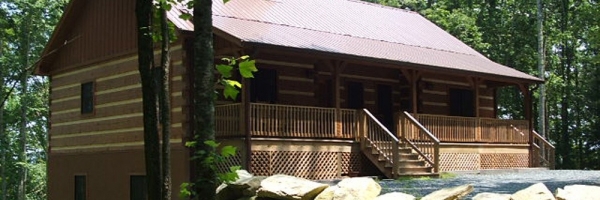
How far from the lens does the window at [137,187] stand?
19953 mm

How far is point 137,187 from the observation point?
20188mm

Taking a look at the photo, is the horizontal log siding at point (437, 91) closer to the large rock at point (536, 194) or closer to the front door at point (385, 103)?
the front door at point (385, 103)

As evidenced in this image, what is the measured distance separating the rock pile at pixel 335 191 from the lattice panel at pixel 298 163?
15.0 ft

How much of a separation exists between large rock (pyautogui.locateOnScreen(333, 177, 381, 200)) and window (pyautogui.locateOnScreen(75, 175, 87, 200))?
12334 mm

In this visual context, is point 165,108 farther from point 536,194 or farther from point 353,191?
point 536,194

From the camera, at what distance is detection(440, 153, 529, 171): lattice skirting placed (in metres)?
22.8

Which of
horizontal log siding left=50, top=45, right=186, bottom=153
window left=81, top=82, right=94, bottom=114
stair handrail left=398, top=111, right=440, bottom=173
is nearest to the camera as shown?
horizontal log siding left=50, top=45, right=186, bottom=153

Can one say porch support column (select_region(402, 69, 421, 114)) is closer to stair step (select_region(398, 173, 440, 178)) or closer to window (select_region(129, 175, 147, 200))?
stair step (select_region(398, 173, 440, 178))

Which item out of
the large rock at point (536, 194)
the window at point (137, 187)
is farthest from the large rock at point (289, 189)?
the window at point (137, 187)

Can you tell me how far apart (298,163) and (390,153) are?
8.81ft

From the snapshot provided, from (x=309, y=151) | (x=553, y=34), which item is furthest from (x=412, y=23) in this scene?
(x=553, y=34)

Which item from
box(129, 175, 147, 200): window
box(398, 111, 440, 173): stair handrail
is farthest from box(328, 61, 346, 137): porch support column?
box(129, 175, 147, 200): window

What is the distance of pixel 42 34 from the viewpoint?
125 feet

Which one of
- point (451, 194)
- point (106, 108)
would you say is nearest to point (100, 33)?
point (106, 108)
